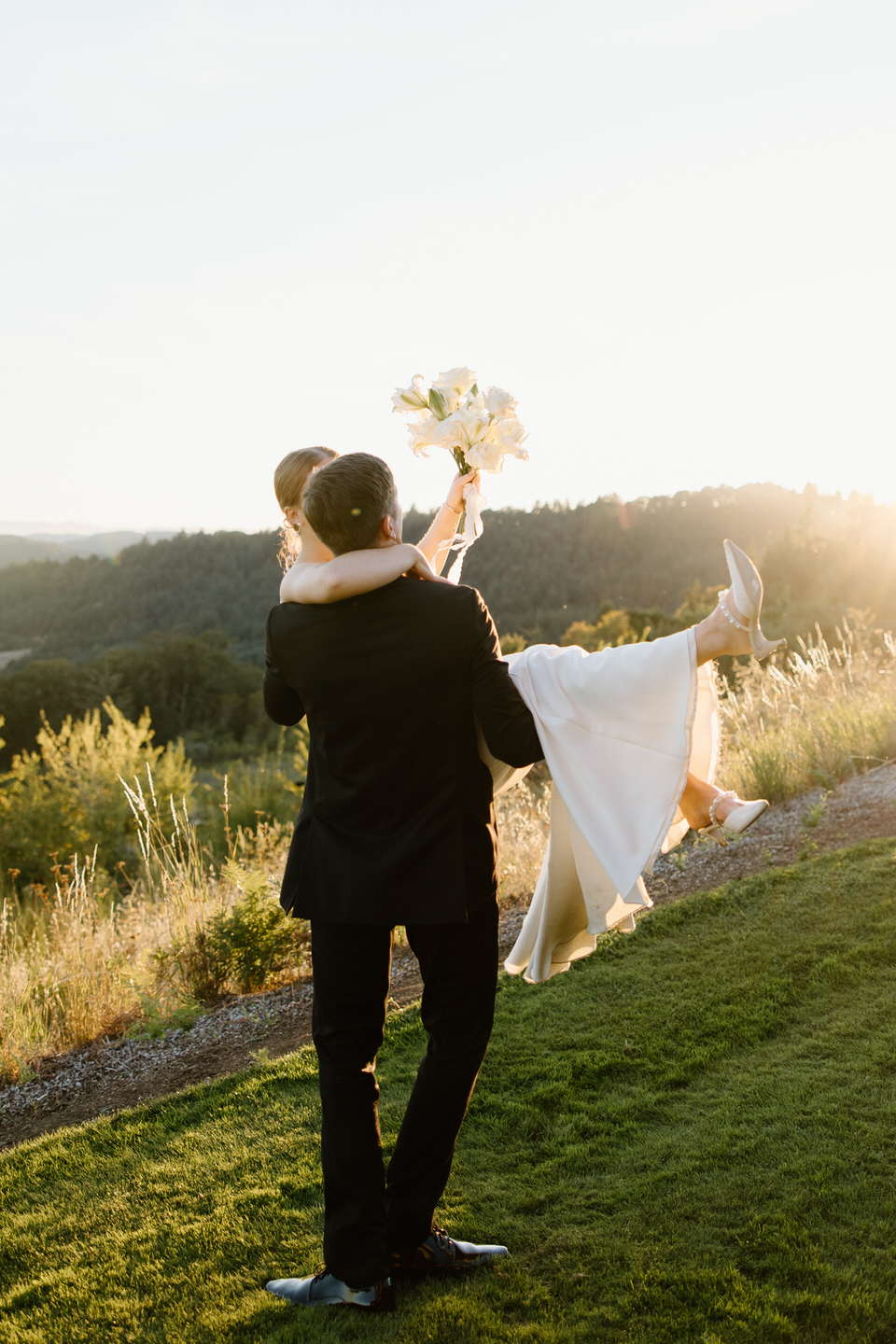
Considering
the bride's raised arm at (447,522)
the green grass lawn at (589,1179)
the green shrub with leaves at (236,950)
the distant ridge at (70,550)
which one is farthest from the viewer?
the distant ridge at (70,550)

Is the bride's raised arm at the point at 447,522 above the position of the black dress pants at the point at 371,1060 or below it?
above

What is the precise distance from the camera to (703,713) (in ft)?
8.23

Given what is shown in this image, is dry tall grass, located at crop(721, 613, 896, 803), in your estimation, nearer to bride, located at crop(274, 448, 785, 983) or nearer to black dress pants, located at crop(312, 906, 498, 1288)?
bride, located at crop(274, 448, 785, 983)

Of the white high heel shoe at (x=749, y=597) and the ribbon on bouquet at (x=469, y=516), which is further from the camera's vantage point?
the ribbon on bouquet at (x=469, y=516)

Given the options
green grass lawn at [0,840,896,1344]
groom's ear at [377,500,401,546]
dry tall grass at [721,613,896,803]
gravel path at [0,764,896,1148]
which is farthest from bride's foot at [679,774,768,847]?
dry tall grass at [721,613,896,803]

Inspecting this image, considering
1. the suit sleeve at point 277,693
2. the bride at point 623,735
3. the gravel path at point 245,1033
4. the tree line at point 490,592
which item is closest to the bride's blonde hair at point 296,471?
the bride at point 623,735

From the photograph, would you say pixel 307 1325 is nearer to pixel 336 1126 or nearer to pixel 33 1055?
pixel 336 1126

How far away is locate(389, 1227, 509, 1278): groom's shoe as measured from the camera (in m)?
2.34

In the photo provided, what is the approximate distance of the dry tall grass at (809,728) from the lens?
22.5 feet

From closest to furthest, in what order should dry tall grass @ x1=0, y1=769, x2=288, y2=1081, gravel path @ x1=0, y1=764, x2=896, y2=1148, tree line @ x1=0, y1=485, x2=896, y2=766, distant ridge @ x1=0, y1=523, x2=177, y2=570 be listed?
gravel path @ x1=0, y1=764, x2=896, y2=1148, dry tall grass @ x1=0, y1=769, x2=288, y2=1081, tree line @ x1=0, y1=485, x2=896, y2=766, distant ridge @ x1=0, y1=523, x2=177, y2=570

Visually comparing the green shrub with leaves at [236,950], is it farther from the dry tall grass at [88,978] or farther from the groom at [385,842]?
the groom at [385,842]

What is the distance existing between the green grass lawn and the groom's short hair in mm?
1849

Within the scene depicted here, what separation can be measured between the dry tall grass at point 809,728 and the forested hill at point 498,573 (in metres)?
29.0

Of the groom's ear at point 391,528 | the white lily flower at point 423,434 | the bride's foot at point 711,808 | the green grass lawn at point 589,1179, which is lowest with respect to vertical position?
the green grass lawn at point 589,1179
